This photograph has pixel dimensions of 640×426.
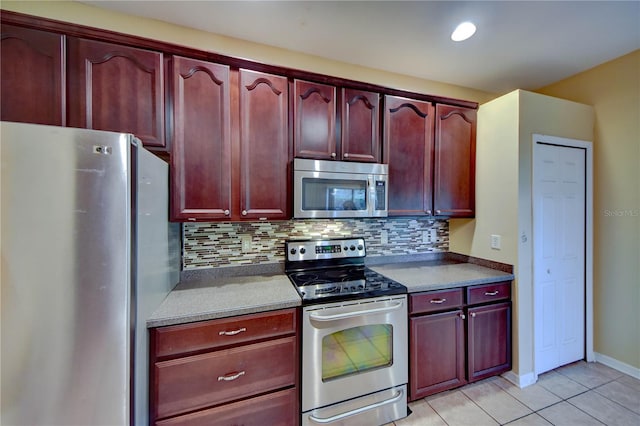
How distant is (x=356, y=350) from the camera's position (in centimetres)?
170

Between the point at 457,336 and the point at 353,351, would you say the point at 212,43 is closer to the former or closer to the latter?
the point at 353,351

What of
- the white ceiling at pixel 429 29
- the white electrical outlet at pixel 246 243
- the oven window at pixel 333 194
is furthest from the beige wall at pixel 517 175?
the white electrical outlet at pixel 246 243

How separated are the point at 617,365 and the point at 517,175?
1.97 metres

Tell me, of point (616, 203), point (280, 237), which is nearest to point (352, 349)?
point (280, 237)

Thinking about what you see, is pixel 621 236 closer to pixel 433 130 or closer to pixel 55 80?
pixel 433 130

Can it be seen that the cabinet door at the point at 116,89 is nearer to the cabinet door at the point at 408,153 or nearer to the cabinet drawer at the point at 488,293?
the cabinet door at the point at 408,153

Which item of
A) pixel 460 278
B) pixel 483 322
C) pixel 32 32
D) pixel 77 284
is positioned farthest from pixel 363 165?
pixel 32 32

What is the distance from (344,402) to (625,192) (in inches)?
116

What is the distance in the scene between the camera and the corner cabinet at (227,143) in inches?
63.3

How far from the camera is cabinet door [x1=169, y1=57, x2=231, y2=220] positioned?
5.23 ft

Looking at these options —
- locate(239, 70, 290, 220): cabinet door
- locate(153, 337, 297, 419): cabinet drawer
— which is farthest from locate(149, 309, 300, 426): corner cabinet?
locate(239, 70, 290, 220): cabinet door

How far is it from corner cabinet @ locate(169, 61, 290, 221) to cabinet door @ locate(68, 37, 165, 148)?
0.33 feet

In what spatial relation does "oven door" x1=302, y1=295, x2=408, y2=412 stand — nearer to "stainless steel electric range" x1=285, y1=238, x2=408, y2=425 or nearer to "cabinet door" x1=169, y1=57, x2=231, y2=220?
"stainless steel electric range" x1=285, y1=238, x2=408, y2=425

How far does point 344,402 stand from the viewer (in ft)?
5.36
